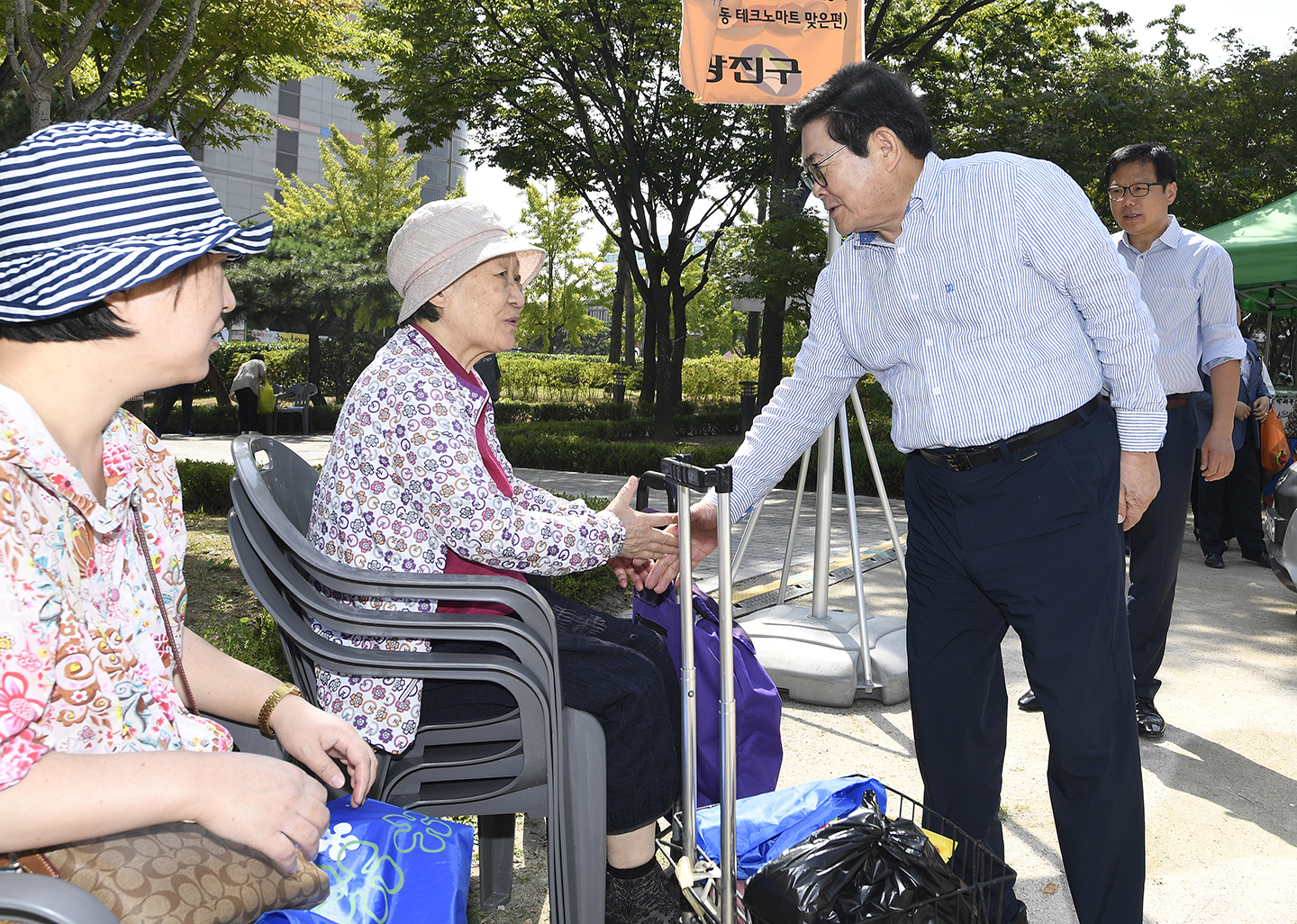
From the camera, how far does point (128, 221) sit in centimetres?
128

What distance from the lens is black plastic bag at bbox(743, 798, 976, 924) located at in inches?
70.5

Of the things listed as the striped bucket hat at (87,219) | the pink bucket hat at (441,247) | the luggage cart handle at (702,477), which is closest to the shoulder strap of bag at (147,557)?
the striped bucket hat at (87,219)

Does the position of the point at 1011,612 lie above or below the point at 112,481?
below

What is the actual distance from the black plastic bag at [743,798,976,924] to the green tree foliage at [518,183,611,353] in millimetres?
34870

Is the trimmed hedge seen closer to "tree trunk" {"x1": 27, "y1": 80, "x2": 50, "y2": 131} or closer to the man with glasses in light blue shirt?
"tree trunk" {"x1": 27, "y1": 80, "x2": 50, "y2": 131}

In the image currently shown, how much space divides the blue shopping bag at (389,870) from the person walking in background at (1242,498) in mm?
7242

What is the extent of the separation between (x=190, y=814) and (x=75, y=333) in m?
0.62

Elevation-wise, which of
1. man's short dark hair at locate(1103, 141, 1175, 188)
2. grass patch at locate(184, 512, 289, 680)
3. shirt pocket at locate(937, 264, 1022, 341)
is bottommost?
grass patch at locate(184, 512, 289, 680)

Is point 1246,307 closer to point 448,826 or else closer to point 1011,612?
point 1011,612

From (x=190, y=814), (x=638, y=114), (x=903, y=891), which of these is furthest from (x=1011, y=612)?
(x=638, y=114)

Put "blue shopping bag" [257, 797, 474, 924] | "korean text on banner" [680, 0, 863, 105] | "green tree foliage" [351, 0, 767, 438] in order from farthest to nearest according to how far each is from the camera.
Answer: "green tree foliage" [351, 0, 767, 438], "korean text on banner" [680, 0, 863, 105], "blue shopping bag" [257, 797, 474, 924]

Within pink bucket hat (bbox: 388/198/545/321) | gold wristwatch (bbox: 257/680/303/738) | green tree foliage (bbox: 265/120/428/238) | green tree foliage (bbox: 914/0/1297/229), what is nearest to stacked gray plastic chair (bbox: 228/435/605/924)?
gold wristwatch (bbox: 257/680/303/738)

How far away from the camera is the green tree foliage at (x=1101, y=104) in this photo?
11.7m

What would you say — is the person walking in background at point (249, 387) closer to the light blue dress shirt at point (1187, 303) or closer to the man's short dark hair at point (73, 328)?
the light blue dress shirt at point (1187, 303)
